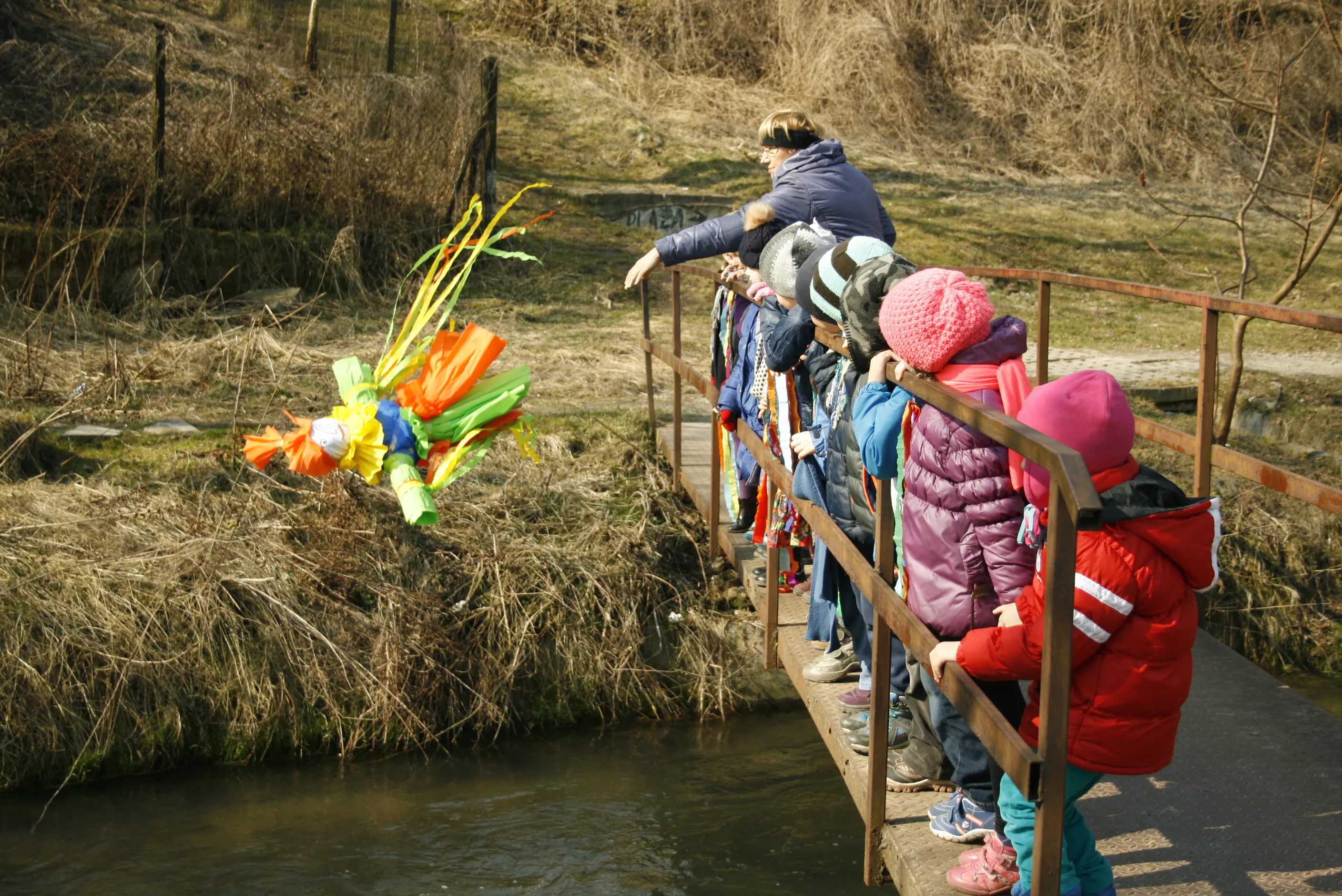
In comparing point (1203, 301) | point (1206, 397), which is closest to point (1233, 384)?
point (1206, 397)

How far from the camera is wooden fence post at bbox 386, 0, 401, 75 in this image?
12.7 metres

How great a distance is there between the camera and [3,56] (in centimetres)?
1130

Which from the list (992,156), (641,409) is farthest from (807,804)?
(992,156)

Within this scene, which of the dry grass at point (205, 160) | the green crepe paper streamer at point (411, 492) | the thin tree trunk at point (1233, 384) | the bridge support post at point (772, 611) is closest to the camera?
the green crepe paper streamer at point (411, 492)

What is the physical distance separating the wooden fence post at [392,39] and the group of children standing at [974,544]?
9.97 m

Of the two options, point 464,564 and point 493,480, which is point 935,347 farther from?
point 493,480

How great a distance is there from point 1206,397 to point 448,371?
2.43 m

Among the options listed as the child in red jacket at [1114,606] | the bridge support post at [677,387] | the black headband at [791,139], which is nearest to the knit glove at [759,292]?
the black headband at [791,139]

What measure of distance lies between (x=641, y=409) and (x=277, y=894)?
3.79 meters

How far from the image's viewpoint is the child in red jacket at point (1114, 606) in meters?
2.17

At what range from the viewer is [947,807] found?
286 centimetres

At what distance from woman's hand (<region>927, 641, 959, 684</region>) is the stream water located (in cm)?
278

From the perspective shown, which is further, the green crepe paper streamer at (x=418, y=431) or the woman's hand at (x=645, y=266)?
the woman's hand at (x=645, y=266)

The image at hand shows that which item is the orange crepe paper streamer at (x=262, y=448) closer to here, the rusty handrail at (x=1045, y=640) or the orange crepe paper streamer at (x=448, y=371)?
the orange crepe paper streamer at (x=448, y=371)
